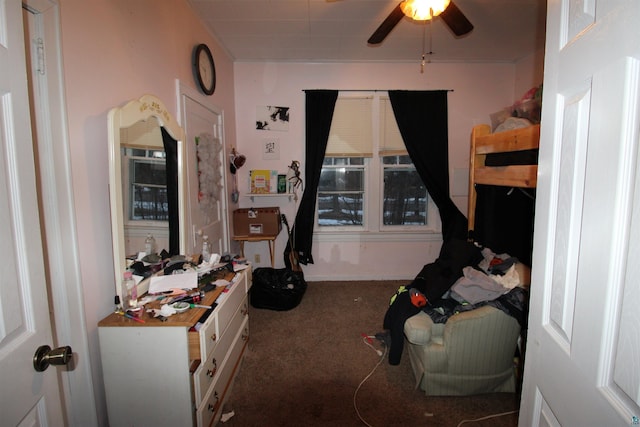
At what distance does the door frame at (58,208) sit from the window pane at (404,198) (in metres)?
3.19

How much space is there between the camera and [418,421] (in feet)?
5.73

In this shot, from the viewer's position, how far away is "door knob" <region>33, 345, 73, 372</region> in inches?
29.7

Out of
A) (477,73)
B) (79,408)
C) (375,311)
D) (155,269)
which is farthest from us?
(477,73)

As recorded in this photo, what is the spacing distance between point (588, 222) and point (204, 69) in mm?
2845

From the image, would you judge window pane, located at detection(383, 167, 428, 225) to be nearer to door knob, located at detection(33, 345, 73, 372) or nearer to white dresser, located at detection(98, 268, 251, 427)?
white dresser, located at detection(98, 268, 251, 427)

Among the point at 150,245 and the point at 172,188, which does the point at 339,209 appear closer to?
the point at 172,188

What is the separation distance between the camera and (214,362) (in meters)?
1.61

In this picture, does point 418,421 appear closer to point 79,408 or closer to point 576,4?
point 79,408

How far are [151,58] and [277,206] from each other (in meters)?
2.12

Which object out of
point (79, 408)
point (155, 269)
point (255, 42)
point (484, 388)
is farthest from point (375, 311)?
point (255, 42)

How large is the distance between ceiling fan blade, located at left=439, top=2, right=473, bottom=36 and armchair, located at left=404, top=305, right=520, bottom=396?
1.85 m

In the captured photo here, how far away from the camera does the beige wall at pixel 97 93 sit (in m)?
1.29

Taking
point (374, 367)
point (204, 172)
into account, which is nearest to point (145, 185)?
point (204, 172)

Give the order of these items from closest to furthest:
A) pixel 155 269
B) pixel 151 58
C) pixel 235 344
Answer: pixel 155 269 < pixel 151 58 < pixel 235 344
